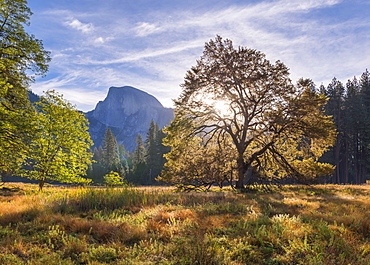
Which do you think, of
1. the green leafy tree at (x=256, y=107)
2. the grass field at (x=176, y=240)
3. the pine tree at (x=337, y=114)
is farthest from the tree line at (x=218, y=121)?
the pine tree at (x=337, y=114)

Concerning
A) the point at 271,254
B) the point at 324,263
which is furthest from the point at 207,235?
the point at 324,263

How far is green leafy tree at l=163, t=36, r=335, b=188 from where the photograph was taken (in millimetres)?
15500

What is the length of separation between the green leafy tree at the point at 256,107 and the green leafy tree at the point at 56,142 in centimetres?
821

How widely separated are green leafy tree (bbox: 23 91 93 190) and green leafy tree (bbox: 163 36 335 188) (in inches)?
323

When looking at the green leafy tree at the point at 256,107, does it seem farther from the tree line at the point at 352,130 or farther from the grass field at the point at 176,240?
the tree line at the point at 352,130

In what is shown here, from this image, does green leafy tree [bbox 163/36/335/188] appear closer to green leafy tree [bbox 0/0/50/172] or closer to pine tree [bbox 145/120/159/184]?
green leafy tree [bbox 0/0/50/172]

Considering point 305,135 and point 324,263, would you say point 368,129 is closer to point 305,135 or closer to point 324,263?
point 305,135

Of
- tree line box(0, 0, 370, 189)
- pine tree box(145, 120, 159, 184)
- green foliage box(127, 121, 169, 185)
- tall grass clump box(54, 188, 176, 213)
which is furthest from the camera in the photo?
pine tree box(145, 120, 159, 184)

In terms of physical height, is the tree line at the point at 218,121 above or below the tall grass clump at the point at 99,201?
above

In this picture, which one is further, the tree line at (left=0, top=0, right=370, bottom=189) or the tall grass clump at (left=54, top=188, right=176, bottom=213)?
the tree line at (left=0, top=0, right=370, bottom=189)

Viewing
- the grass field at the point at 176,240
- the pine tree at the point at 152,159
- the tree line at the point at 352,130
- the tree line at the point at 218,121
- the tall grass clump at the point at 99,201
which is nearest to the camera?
the grass field at the point at 176,240

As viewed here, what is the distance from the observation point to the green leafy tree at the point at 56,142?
1590cm

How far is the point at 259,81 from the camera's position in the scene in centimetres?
1598

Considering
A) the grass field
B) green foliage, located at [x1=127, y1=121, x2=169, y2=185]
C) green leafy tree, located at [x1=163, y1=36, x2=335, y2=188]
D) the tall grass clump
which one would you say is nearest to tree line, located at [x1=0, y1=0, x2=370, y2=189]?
green leafy tree, located at [x1=163, y1=36, x2=335, y2=188]
